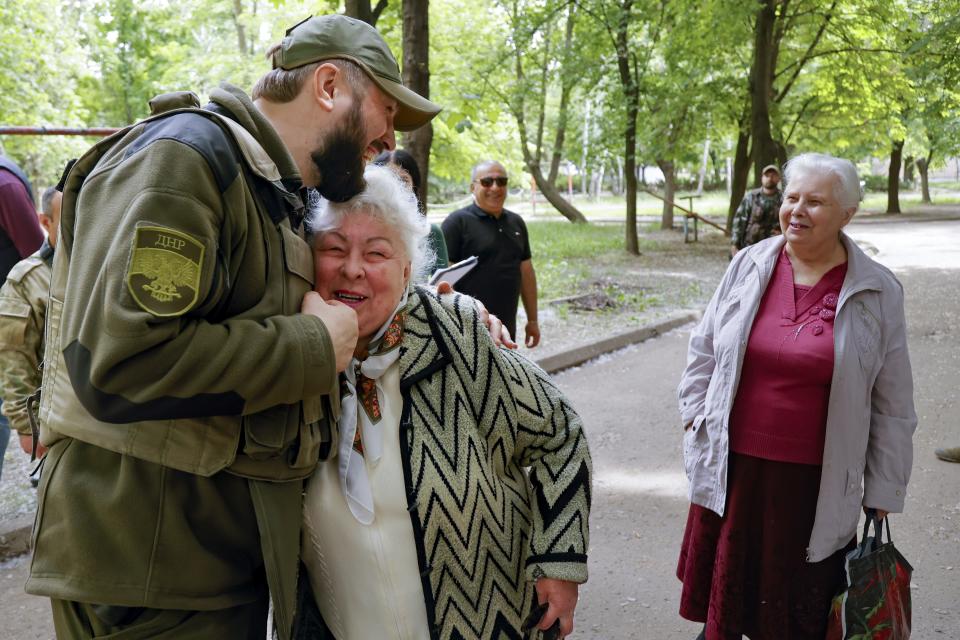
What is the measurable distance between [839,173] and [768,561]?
1.54m

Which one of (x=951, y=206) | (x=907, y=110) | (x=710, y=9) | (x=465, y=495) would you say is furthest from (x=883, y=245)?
(x=465, y=495)

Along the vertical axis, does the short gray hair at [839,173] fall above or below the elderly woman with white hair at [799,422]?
above

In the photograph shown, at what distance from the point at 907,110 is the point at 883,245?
570cm

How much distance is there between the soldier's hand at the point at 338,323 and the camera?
1556mm

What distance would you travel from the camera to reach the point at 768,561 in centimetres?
308

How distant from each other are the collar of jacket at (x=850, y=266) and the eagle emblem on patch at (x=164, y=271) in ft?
7.93

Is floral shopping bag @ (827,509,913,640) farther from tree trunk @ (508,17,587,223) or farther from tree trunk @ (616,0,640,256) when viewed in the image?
tree trunk @ (508,17,587,223)

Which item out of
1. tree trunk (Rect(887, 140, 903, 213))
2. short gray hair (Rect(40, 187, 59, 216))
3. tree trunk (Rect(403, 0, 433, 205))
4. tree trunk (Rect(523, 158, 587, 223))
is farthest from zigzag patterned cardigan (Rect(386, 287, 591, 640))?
tree trunk (Rect(887, 140, 903, 213))

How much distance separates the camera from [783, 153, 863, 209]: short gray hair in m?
3.19

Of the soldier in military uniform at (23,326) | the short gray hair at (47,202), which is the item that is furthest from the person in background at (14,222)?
the soldier in military uniform at (23,326)

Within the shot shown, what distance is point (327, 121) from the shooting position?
6.04 ft

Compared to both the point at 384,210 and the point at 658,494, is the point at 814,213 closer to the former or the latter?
the point at 384,210

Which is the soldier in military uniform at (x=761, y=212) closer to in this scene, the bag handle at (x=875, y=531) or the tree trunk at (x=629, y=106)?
the tree trunk at (x=629, y=106)

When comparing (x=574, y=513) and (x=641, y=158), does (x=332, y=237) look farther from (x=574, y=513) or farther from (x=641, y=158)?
(x=641, y=158)
